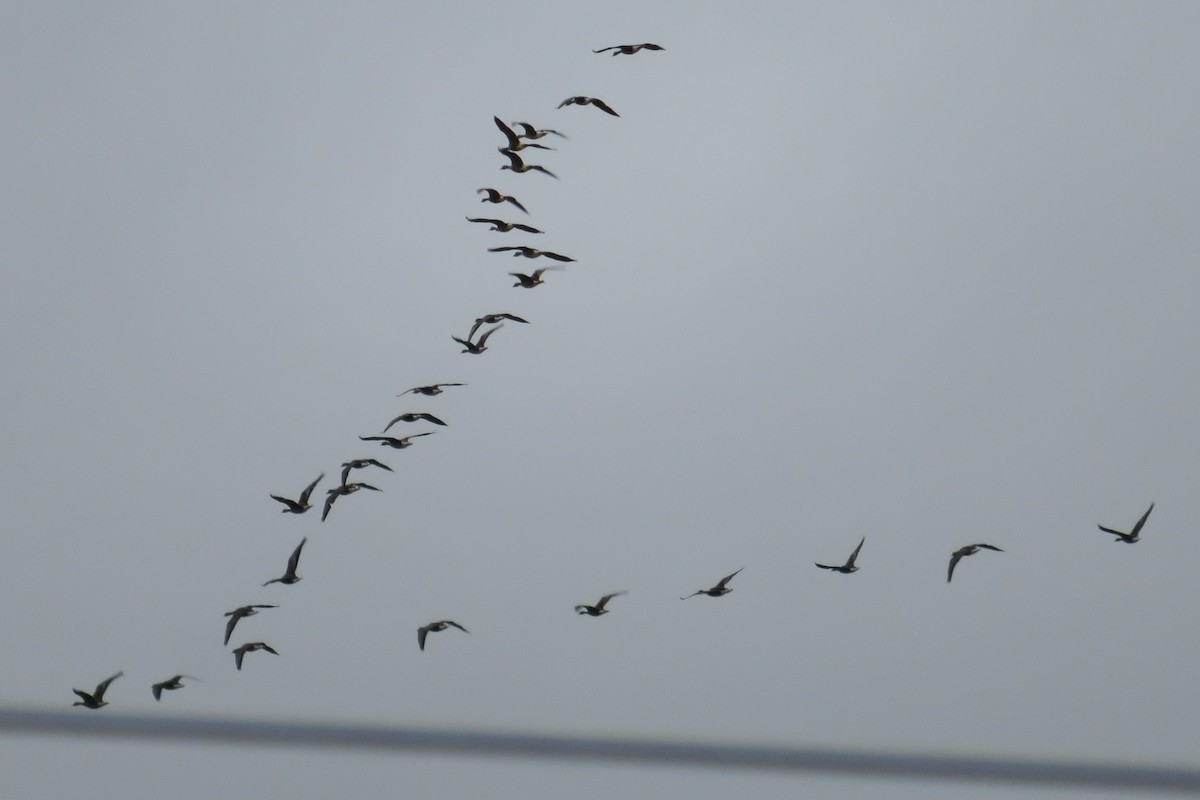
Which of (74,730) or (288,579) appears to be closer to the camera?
(288,579)

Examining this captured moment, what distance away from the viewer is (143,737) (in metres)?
54.6

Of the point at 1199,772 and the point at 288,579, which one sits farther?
the point at 1199,772

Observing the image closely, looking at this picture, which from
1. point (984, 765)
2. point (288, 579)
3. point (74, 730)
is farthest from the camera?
point (74, 730)

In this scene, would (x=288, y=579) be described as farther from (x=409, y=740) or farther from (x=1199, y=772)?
(x=1199, y=772)

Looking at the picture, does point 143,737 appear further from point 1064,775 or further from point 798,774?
point 1064,775

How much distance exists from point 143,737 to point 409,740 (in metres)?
11.8

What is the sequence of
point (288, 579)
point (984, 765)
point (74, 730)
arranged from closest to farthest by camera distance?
point (288, 579)
point (984, 765)
point (74, 730)

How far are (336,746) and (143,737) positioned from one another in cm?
876

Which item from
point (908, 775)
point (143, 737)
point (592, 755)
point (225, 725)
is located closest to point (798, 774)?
point (908, 775)

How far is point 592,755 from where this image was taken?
52000 millimetres

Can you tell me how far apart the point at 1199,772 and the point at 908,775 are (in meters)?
10.3

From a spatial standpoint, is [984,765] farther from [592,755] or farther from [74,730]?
[74,730]

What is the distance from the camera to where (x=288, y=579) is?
88.2 ft

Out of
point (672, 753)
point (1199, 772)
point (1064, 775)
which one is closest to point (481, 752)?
point (672, 753)
